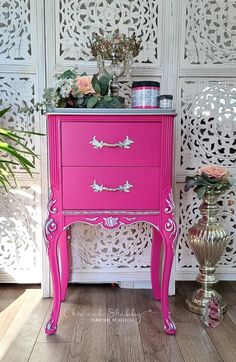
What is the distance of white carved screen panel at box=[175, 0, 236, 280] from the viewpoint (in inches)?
65.0

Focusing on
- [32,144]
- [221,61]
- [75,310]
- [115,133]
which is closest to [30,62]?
[32,144]

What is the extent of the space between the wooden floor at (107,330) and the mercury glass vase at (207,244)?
0.26 ft

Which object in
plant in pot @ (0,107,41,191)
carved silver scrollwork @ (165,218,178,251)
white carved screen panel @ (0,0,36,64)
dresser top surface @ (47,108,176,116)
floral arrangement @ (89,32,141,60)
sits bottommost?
carved silver scrollwork @ (165,218,178,251)

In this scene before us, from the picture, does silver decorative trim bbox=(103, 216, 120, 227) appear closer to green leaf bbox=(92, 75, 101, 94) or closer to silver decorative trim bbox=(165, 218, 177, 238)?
silver decorative trim bbox=(165, 218, 177, 238)

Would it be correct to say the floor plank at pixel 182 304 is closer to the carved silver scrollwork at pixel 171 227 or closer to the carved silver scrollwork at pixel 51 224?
the carved silver scrollwork at pixel 171 227

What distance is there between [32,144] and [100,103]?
20.8 inches

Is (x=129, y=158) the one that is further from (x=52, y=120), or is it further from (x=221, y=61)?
(x=221, y=61)

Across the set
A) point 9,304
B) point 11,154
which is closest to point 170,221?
point 11,154

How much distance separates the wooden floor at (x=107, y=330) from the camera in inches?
48.8

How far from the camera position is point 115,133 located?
4.23 feet

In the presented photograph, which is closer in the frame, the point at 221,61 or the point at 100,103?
the point at 100,103

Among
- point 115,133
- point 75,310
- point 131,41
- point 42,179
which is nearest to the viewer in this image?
point 115,133

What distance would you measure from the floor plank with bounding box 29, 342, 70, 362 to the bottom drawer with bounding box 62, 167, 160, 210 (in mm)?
555

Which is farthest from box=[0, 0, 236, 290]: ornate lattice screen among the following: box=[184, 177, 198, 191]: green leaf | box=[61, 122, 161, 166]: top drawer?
box=[61, 122, 161, 166]: top drawer
